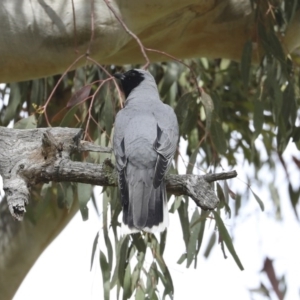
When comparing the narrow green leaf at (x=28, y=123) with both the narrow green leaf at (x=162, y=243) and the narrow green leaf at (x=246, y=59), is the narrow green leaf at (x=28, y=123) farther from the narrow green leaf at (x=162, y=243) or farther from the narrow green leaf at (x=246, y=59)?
the narrow green leaf at (x=246, y=59)

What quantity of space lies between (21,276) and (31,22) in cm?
158

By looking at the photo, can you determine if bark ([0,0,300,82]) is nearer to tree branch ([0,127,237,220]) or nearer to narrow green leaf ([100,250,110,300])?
tree branch ([0,127,237,220])

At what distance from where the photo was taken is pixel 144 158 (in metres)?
1.84

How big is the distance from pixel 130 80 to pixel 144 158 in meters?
0.64

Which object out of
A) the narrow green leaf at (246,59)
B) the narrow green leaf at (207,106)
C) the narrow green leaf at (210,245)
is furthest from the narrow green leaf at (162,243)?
the narrow green leaf at (246,59)

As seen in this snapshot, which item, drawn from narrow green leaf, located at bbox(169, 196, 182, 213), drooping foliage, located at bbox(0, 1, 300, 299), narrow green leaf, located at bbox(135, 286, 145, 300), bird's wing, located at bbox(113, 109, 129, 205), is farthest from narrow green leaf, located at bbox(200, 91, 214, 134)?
narrow green leaf, located at bbox(135, 286, 145, 300)

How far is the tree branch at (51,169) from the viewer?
4.83 ft

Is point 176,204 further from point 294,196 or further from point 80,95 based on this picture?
point 294,196

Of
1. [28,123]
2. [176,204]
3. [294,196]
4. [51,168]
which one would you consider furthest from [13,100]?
[51,168]

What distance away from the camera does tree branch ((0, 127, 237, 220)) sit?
147 cm

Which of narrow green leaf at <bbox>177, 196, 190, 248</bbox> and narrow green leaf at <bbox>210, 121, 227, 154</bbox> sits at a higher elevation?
narrow green leaf at <bbox>210, 121, 227, 154</bbox>

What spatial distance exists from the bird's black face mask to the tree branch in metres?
0.70

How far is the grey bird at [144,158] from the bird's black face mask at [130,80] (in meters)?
0.16

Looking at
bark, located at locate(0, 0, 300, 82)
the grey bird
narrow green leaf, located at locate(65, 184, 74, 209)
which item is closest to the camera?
the grey bird
